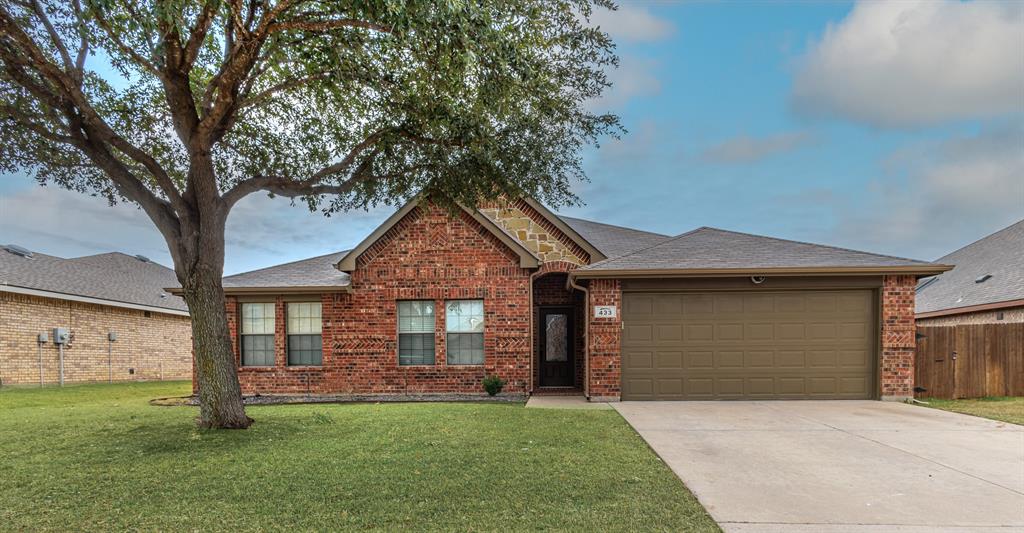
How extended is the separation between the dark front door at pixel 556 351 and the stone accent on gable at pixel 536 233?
1.75 metres

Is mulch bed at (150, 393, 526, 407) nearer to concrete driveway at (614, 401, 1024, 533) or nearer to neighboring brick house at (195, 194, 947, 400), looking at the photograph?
neighboring brick house at (195, 194, 947, 400)

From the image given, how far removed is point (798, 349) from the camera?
9914 millimetres

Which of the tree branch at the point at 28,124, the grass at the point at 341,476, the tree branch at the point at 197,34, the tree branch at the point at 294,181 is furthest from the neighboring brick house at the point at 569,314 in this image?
the tree branch at the point at 28,124

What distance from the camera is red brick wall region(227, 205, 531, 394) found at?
11.3 meters

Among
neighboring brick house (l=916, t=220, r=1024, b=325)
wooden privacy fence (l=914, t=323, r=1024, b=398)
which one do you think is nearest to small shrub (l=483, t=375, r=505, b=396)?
wooden privacy fence (l=914, t=323, r=1024, b=398)

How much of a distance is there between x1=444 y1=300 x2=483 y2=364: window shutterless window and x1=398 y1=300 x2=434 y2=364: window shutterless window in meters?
0.42

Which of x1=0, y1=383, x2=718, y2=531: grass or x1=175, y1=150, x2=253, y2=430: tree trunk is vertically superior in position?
x1=175, y1=150, x2=253, y2=430: tree trunk

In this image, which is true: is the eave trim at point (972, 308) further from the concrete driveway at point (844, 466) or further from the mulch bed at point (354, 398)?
the mulch bed at point (354, 398)

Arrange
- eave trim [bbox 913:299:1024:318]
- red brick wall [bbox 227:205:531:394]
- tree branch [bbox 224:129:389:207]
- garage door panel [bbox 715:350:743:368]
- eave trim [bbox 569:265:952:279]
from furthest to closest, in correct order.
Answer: eave trim [bbox 913:299:1024:318] < red brick wall [bbox 227:205:531:394] < garage door panel [bbox 715:350:743:368] < eave trim [bbox 569:265:952:279] < tree branch [bbox 224:129:389:207]

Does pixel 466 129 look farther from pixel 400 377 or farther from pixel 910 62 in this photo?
pixel 910 62

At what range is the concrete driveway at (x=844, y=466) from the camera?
3.87 metres

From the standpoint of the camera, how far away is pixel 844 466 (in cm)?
525

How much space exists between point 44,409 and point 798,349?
15002 millimetres

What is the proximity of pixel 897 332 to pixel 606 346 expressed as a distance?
5729mm
